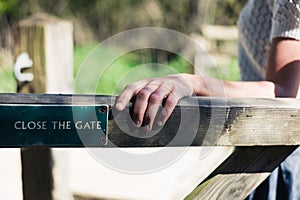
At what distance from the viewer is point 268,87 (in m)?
1.50

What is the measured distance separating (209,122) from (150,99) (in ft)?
0.52

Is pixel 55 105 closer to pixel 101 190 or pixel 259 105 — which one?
pixel 259 105

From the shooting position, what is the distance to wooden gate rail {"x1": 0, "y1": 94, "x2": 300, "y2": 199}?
1.17m

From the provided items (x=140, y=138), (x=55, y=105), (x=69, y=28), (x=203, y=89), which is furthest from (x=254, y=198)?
(x=69, y=28)

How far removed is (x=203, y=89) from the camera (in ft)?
4.50

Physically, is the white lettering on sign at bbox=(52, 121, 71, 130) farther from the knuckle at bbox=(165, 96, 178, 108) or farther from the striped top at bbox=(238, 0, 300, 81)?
the striped top at bbox=(238, 0, 300, 81)

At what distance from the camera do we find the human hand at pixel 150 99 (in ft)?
3.80

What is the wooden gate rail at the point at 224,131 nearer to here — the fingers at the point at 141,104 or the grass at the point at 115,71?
the fingers at the point at 141,104

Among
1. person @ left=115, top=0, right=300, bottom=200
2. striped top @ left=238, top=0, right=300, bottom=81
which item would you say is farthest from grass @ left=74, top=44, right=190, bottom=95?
person @ left=115, top=0, right=300, bottom=200

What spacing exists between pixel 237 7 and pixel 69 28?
4585 millimetres

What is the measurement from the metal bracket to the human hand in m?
1.66

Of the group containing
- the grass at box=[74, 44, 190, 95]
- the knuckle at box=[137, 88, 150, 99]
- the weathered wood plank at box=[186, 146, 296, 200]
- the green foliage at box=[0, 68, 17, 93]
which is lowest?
the grass at box=[74, 44, 190, 95]

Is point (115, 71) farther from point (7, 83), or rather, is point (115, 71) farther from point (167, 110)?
point (167, 110)

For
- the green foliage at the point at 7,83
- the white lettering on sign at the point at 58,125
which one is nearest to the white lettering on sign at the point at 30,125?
the white lettering on sign at the point at 58,125
